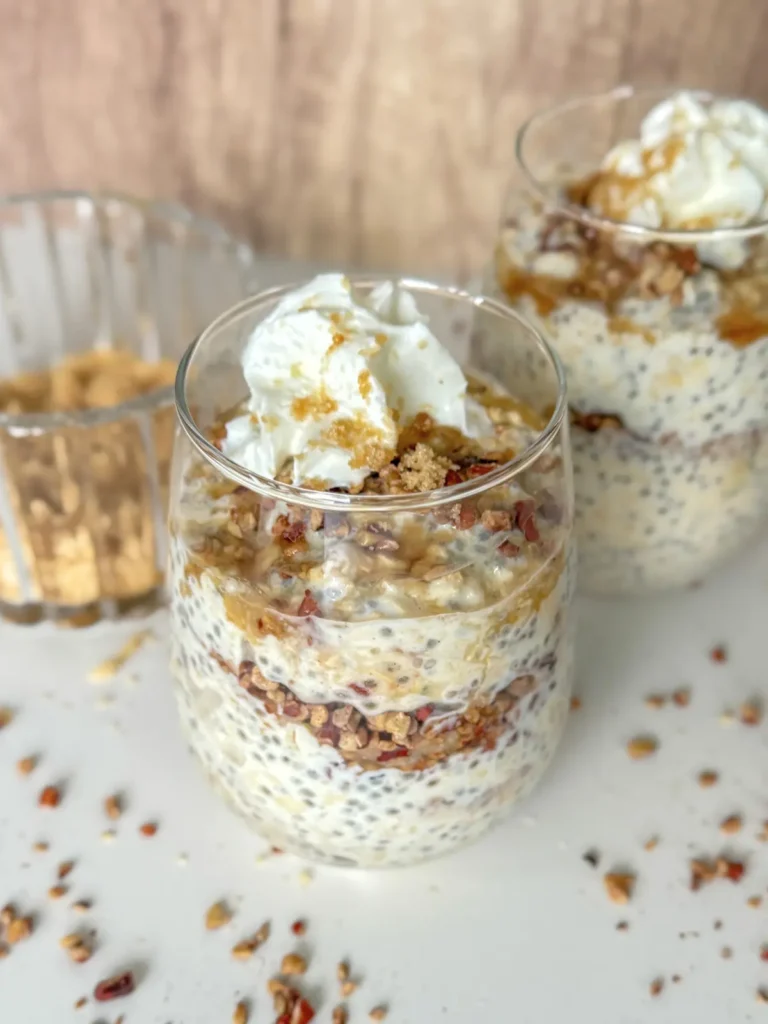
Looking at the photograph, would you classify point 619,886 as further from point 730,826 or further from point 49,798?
point 49,798

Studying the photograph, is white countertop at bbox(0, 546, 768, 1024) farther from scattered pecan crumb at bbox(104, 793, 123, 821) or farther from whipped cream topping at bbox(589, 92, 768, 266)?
whipped cream topping at bbox(589, 92, 768, 266)

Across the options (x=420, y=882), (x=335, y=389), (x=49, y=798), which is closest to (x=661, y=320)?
(x=335, y=389)

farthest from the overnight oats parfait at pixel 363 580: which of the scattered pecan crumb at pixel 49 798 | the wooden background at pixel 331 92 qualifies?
the wooden background at pixel 331 92

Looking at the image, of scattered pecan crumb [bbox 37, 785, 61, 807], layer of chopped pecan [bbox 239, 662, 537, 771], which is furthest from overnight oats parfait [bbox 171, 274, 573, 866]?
scattered pecan crumb [bbox 37, 785, 61, 807]

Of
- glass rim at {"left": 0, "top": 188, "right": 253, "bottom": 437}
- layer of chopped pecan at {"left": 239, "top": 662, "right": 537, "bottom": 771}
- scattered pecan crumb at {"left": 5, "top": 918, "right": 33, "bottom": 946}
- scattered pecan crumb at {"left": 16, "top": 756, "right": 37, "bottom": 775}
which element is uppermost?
layer of chopped pecan at {"left": 239, "top": 662, "right": 537, "bottom": 771}

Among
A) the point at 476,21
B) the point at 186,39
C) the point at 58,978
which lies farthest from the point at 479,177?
the point at 58,978

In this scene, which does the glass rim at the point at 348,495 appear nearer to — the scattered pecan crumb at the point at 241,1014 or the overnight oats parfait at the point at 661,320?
the overnight oats parfait at the point at 661,320
